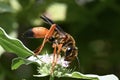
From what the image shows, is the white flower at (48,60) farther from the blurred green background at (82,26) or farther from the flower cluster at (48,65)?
the blurred green background at (82,26)

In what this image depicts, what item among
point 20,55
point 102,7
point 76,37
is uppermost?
point 102,7

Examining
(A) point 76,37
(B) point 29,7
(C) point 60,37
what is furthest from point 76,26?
(C) point 60,37

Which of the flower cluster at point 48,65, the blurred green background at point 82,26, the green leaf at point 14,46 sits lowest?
the flower cluster at point 48,65

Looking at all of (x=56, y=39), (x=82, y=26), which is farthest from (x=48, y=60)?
(x=82, y=26)

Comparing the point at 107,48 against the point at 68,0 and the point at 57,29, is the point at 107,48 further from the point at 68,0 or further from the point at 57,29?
the point at 57,29

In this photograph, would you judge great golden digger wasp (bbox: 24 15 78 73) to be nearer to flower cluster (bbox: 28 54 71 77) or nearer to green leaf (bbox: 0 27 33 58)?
flower cluster (bbox: 28 54 71 77)

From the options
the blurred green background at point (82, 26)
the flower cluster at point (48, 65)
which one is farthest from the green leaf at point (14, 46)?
the blurred green background at point (82, 26)

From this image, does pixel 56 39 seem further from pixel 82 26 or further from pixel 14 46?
pixel 82 26
